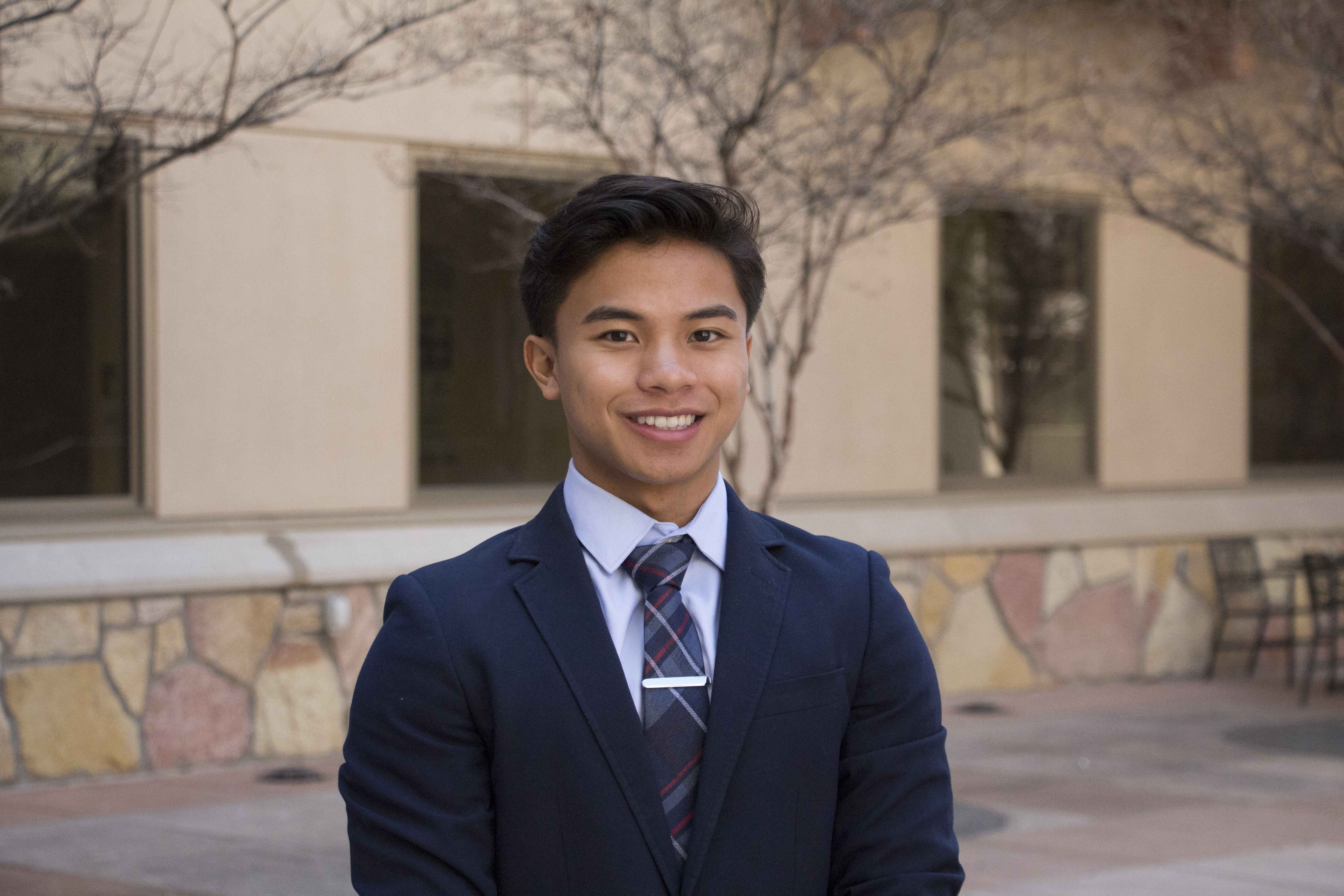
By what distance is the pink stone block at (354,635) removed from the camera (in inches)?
328

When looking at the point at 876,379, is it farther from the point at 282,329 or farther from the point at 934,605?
the point at 282,329

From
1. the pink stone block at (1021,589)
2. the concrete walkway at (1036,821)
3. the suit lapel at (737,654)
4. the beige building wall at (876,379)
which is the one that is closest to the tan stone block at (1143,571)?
the pink stone block at (1021,589)

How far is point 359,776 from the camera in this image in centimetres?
196

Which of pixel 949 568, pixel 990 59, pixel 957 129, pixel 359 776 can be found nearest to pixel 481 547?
pixel 359 776

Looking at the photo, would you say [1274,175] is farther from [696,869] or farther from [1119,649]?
[696,869]

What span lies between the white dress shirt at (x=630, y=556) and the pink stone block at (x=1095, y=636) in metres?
9.09

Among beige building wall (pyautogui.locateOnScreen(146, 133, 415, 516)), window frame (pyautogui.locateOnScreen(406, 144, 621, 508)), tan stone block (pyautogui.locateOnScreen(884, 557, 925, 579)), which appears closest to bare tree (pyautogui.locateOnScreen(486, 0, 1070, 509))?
window frame (pyautogui.locateOnScreen(406, 144, 621, 508))

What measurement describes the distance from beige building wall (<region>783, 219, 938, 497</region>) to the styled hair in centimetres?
780

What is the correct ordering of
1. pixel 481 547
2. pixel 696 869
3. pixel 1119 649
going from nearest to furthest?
pixel 696 869 → pixel 481 547 → pixel 1119 649

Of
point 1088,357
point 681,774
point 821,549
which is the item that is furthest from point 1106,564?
point 681,774

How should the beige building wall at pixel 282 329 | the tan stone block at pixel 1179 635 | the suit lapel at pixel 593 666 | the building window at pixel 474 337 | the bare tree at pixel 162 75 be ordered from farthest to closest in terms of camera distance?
the tan stone block at pixel 1179 635 < the building window at pixel 474 337 < the beige building wall at pixel 282 329 < the bare tree at pixel 162 75 < the suit lapel at pixel 593 666

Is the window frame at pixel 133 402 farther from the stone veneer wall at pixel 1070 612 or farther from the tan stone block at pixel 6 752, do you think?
the stone veneer wall at pixel 1070 612

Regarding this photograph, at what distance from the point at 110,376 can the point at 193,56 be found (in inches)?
65.3

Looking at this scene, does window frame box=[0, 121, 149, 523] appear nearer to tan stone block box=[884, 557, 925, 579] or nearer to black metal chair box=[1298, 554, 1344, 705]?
tan stone block box=[884, 557, 925, 579]
